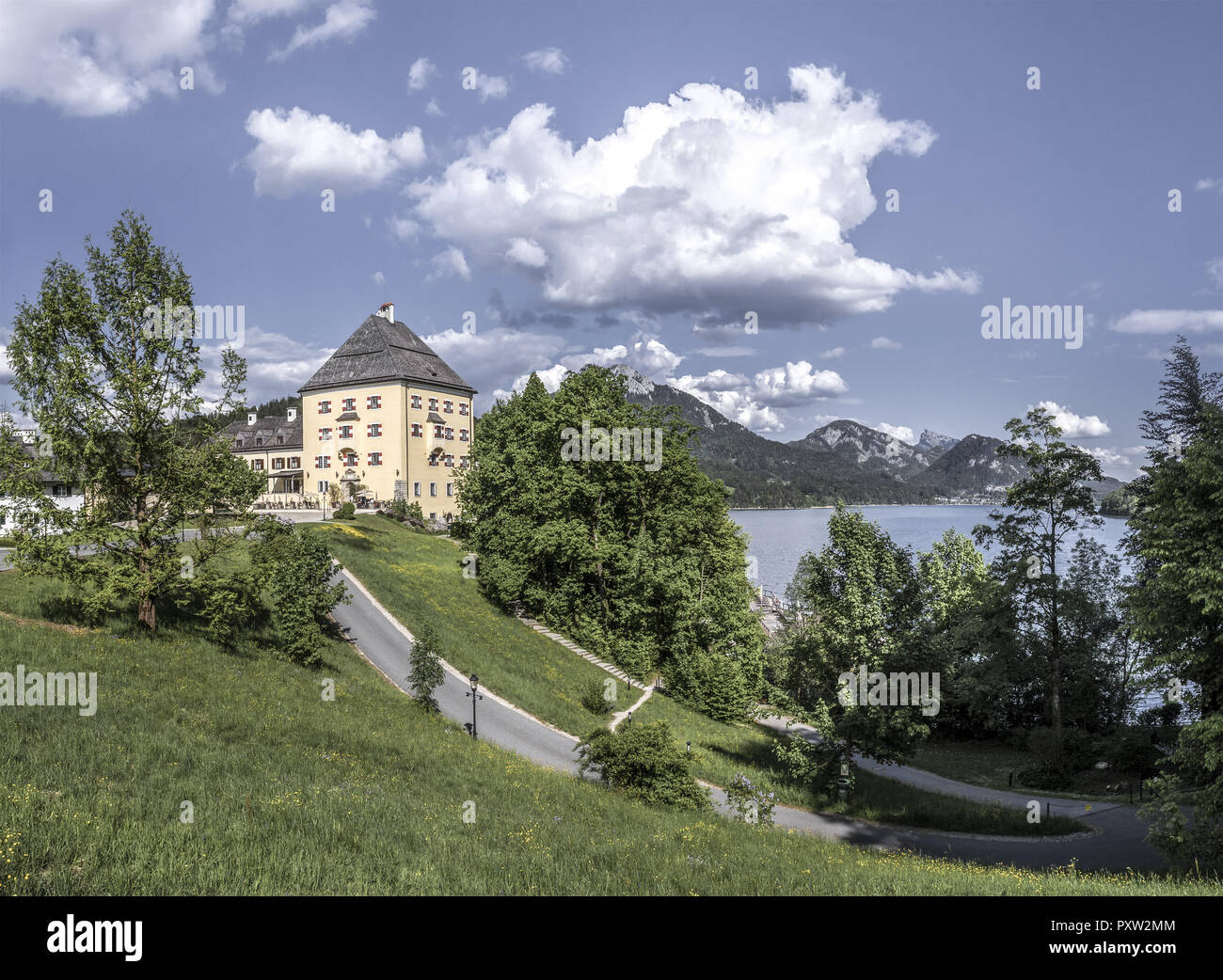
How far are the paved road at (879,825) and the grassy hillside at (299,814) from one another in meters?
3.81

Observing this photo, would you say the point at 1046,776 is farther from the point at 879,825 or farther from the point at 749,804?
the point at 749,804

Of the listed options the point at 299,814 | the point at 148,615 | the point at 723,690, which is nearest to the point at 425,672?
the point at 148,615

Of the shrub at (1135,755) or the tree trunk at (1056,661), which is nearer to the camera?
the shrub at (1135,755)

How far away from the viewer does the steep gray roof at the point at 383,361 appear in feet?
236

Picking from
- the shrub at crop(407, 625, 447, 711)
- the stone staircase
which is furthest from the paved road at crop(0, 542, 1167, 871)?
the stone staircase

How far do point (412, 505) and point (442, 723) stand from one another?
1895 inches

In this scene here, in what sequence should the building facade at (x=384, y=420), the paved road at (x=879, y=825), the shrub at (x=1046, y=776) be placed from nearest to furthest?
1. the paved road at (x=879, y=825)
2. the shrub at (x=1046, y=776)
3. the building facade at (x=384, y=420)

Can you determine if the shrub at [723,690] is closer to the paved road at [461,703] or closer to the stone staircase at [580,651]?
the stone staircase at [580,651]

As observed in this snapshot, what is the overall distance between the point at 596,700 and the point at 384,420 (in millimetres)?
48876

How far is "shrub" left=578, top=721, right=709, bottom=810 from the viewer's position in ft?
61.2

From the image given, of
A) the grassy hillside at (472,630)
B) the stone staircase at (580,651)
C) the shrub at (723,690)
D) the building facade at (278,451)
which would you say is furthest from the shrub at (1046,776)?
the building facade at (278,451)
